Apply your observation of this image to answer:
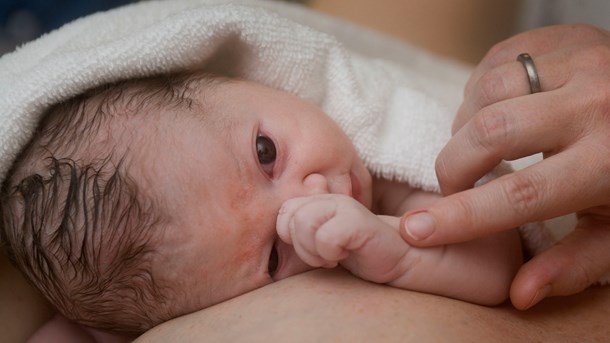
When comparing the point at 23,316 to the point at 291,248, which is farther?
the point at 23,316

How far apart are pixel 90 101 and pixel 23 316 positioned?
14.4 inches

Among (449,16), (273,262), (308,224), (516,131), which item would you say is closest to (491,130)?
(516,131)

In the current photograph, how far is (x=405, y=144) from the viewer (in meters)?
1.11

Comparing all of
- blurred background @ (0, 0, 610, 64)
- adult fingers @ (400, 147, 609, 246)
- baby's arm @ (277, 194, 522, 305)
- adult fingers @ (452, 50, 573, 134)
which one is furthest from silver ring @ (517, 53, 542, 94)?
blurred background @ (0, 0, 610, 64)

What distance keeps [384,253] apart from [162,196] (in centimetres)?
29

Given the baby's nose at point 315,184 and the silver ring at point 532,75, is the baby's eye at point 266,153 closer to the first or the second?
the baby's nose at point 315,184

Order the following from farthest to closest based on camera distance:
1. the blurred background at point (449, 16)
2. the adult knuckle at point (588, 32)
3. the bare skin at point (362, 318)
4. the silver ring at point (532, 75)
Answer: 1. the blurred background at point (449, 16)
2. the adult knuckle at point (588, 32)
3. the silver ring at point (532, 75)
4. the bare skin at point (362, 318)

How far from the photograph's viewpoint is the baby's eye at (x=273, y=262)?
3.08ft

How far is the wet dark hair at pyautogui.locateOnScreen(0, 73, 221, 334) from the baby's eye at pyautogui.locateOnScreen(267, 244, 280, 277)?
0.47 ft

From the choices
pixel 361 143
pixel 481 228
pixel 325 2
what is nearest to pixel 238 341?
pixel 481 228

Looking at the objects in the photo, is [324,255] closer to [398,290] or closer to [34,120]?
[398,290]

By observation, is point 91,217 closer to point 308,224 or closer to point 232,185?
point 232,185

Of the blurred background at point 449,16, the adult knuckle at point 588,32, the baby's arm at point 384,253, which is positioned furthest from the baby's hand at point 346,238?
the blurred background at point 449,16

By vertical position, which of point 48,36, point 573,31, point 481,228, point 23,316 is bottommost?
point 23,316
